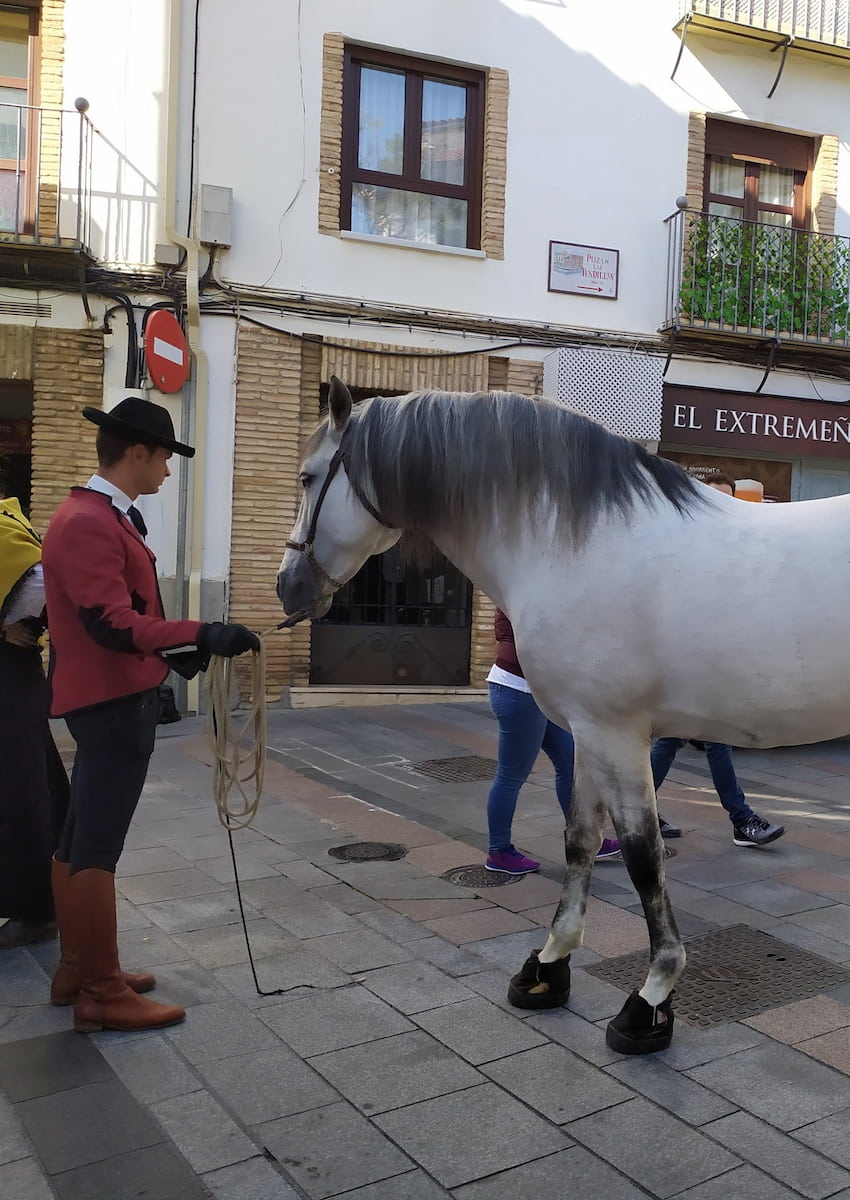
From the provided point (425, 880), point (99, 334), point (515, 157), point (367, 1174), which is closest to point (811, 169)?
point (515, 157)

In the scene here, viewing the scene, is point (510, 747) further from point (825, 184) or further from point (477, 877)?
point (825, 184)

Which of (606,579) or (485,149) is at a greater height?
(485,149)

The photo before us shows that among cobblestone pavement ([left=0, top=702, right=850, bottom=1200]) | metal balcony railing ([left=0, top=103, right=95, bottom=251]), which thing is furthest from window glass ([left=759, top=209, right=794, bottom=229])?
cobblestone pavement ([left=0, top=702, right=850, bottom=1200])

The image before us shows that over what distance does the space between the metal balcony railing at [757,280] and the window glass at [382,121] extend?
3249mm

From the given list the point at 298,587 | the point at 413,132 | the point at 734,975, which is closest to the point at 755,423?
the point at 413,132

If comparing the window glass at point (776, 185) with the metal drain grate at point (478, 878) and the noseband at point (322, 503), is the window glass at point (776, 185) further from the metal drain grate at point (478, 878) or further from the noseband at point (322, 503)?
the noseband at point (322, 503)

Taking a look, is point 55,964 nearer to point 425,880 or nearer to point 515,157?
point 425,880

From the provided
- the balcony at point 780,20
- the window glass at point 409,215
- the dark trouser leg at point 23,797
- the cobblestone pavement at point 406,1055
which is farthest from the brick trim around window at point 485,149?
the dark trouser leg at point 23,797

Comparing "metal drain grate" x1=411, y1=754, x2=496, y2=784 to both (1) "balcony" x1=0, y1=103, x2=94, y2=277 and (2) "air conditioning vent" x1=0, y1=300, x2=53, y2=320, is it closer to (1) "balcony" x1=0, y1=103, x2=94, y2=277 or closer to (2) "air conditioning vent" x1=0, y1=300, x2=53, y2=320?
(2) "air conditioning vent" x1=0, y1=300, x2=53, y2=320

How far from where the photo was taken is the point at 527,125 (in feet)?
34.8

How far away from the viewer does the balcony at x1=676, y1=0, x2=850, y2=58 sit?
10914 millimetres

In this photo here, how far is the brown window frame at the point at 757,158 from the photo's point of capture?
11570 mm

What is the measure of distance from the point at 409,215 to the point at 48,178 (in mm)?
3719

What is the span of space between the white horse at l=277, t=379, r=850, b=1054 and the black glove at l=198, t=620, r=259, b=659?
0.38m
